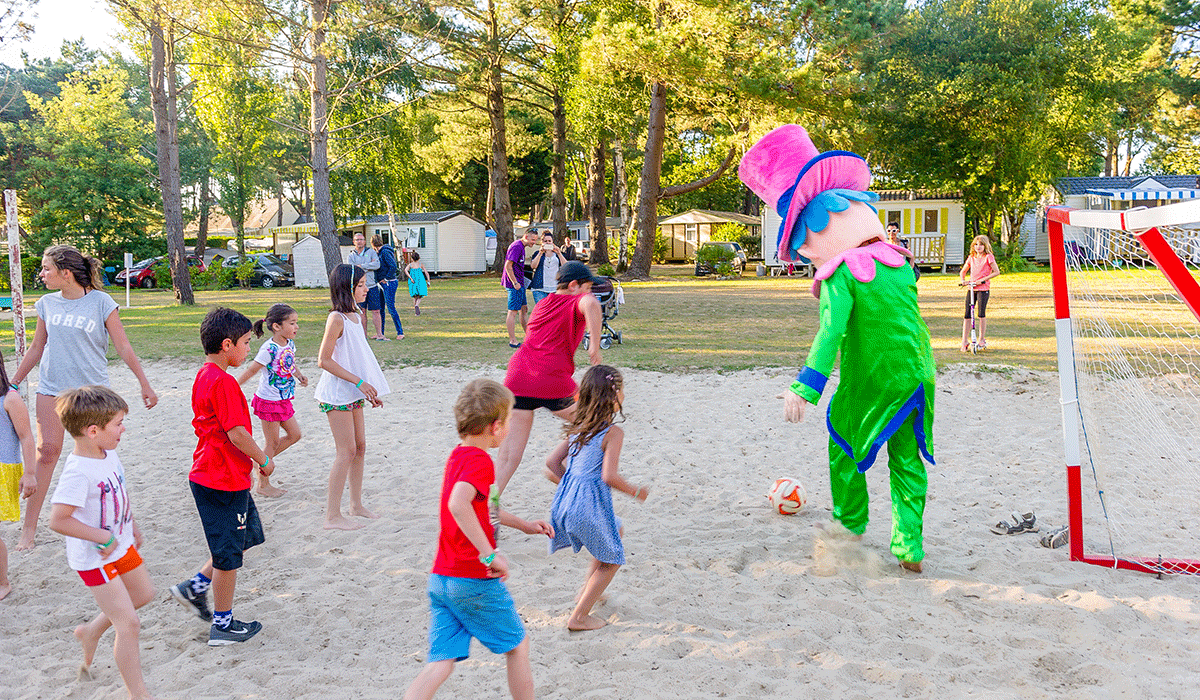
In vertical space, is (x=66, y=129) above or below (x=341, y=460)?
above

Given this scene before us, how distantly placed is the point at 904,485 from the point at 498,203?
98.1 ft

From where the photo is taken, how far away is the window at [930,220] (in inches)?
1292

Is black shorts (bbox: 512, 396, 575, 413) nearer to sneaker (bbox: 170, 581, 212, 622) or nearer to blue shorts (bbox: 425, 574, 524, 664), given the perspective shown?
sneaker (bbox: 170, 581, 212, 622)

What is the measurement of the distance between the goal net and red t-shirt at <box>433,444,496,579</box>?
296 centimetres

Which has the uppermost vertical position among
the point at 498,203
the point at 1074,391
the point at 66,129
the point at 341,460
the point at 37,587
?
the point at 66,129

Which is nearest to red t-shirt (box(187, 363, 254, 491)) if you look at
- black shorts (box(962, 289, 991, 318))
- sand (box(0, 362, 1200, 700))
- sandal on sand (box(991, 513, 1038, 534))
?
sand (box(0, 362, 1200, 700))

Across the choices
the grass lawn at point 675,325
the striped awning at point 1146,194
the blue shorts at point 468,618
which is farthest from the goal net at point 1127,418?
the grass lawn at point 675,325

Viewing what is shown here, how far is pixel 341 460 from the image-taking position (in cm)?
526

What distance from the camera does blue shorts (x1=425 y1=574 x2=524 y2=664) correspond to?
9.57 feet

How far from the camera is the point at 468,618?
295 cm

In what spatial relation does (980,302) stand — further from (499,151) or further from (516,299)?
(499,151)

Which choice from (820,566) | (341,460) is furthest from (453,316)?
(820,566)

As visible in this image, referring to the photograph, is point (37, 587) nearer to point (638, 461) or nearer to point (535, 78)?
point (638, 461)

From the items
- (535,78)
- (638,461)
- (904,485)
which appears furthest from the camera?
(535,78)
